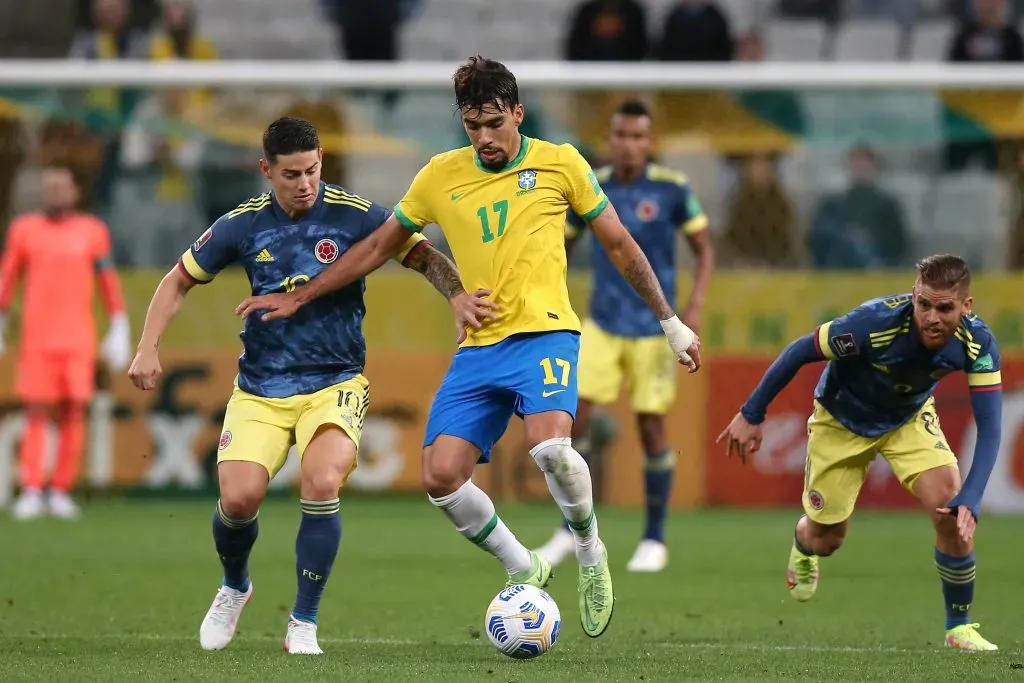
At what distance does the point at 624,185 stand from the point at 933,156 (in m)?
4.69

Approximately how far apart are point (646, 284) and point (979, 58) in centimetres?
880

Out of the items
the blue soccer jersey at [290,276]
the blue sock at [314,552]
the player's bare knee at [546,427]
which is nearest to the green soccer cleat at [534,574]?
the player's bare knee at [546,427]

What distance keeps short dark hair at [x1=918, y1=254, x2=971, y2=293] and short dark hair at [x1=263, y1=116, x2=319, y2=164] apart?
8.16 feet

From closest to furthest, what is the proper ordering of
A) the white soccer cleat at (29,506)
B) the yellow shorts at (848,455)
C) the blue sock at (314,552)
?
the blue sock at (314,552) → the yellow shorts at (848,455) → the white soccer cleat at (29,506)

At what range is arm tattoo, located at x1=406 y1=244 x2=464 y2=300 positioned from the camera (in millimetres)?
6941

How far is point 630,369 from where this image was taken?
1026cm

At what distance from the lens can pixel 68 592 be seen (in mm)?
8688

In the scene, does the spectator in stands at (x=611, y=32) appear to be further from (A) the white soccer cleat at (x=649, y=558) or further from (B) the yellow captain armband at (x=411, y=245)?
(B) the yellow captain armband at (x=411, y=245)

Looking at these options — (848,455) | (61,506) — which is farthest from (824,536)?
(61,506)

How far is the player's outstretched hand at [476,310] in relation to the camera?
664 centimetres

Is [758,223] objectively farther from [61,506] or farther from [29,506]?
[29,506]

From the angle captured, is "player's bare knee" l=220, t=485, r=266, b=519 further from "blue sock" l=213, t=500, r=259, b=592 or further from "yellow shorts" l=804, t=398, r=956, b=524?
"yellow shorts" l=804, t=398, r=956, b=524

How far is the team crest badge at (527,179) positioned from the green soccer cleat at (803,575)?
93.3 inches

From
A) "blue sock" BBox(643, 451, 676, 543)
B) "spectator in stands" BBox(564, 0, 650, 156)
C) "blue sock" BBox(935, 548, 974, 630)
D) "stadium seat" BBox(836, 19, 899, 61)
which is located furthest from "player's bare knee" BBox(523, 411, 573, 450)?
"stadium seat" BBox(836, 19, 899, 61)
